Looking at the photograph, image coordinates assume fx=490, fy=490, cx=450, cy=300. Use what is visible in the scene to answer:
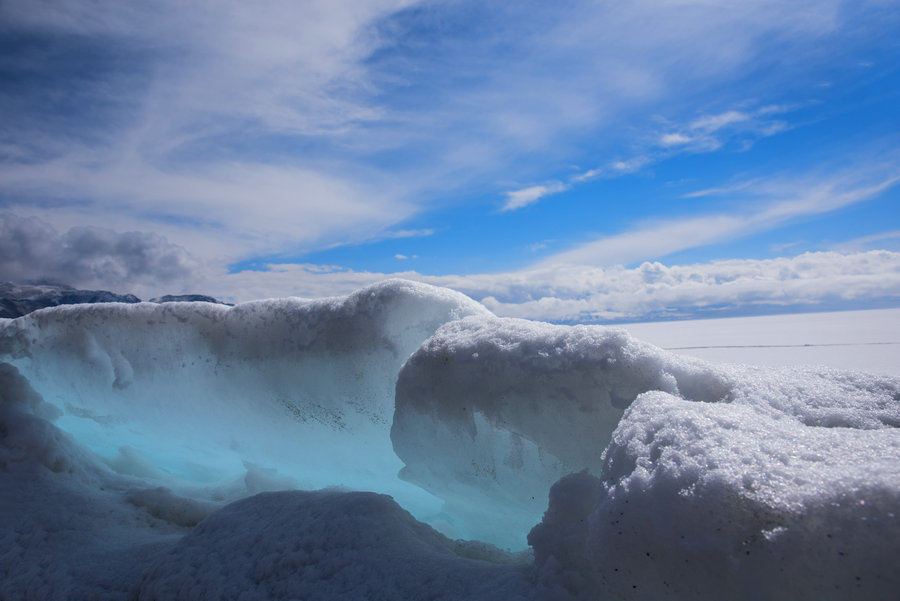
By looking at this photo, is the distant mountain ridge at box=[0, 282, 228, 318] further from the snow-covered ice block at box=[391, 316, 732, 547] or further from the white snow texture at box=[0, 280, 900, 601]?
the snow-covered ice block at box=[391, 316, 732, 547]

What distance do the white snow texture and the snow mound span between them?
13 mm

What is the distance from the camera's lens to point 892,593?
1.18m

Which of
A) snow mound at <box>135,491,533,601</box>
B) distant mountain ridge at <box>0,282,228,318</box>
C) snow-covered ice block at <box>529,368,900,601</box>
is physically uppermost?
distant mountain ridge at <box>0,282,228,318</box>

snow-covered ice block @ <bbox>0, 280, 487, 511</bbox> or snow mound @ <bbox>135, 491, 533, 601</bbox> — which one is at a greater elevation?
snow-covered ice block @ <bbox>0, 280, 487, 511</bbox>

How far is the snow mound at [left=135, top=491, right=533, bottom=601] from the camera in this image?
209cm

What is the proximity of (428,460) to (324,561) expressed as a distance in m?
1.32

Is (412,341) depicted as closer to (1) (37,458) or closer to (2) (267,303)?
(2) (267,303)

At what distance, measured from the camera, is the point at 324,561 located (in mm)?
2287

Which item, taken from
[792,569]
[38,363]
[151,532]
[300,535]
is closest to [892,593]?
[792,569]

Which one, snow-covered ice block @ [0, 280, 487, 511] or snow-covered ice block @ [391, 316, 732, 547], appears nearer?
snow-covered ice block @ [391, 316, 732, 547]

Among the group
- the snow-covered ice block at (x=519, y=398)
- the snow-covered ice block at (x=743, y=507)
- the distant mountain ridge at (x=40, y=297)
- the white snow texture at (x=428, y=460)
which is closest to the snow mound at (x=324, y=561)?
the white snow texture at (x=428, y=460)

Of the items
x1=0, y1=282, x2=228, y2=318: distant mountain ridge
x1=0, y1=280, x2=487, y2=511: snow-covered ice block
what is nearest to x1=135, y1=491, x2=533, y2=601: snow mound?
x1=0, y1=280, x2=487, y2=511: snow-covered ice block

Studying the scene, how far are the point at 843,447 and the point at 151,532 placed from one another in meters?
3.99

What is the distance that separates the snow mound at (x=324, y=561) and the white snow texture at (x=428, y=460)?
13mm
